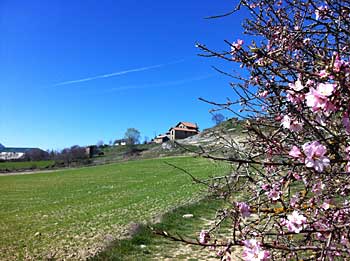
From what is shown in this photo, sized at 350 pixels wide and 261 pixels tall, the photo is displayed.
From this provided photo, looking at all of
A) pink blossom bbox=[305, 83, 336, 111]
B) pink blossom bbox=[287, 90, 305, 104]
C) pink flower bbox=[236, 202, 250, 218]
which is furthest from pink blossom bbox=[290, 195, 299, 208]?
pink blossom bbox=[305, 83, 336, 111]

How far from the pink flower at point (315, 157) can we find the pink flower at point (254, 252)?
0.48 meters

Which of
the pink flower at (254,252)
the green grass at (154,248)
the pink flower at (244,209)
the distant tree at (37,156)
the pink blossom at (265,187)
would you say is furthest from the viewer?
the distant tree at (37,156)

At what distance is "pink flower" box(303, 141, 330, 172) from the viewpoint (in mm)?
1314

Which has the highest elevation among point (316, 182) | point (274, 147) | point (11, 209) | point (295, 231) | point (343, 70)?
point (343, 70)

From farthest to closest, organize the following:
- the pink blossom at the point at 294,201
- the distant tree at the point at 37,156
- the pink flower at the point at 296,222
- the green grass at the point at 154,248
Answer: the distant tree at the point at 37,156
the green grass at the point at 154,248
the pink blossom at the point at 294,201
the pink flower at the point at 296,222

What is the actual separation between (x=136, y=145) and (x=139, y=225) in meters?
84.8

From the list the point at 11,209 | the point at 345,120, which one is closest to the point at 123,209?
the point at 11,209

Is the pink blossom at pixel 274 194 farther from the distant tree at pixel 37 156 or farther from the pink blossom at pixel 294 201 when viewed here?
the distant tree at pixel 37 156

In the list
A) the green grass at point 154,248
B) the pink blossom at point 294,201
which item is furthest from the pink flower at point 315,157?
the green grass at point 154,248

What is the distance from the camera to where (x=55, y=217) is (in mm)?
12469

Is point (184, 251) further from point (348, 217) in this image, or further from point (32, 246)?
point (348, 217)

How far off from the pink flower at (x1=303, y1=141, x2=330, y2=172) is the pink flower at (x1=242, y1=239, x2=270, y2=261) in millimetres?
483

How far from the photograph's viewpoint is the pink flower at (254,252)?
1.56 meters

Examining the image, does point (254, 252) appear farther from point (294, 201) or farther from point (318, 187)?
point (318, 187)
